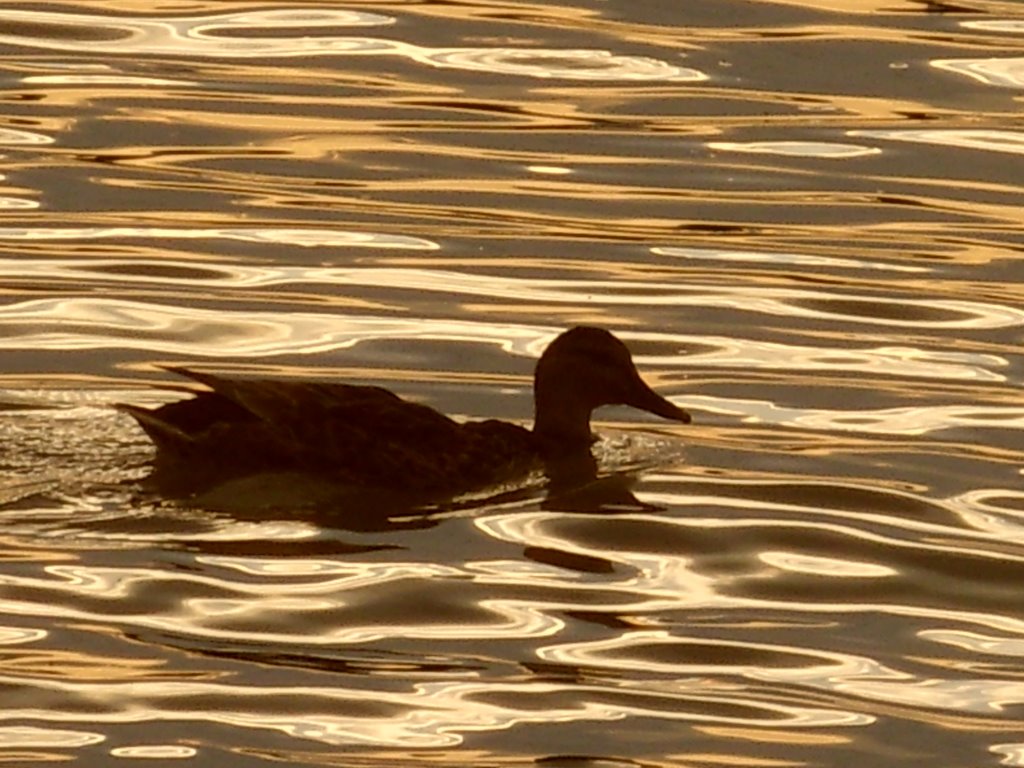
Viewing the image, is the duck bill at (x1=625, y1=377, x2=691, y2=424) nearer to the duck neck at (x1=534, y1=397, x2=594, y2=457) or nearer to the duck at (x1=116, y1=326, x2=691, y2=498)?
the duck neck at (x1=534, y1=397, x2=594, y2=457)

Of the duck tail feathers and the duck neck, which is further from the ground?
the duck tail feathers

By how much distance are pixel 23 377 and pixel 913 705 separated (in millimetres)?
4841

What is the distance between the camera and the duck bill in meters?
12.8

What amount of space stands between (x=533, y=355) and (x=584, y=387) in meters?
1.46

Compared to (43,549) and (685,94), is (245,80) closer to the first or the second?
(685,94)

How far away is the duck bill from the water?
0.14 m

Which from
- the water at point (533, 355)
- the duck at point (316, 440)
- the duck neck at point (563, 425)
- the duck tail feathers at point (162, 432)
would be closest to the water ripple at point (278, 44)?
the water at point (533, 355)

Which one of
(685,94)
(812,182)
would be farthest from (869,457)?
(685,94)

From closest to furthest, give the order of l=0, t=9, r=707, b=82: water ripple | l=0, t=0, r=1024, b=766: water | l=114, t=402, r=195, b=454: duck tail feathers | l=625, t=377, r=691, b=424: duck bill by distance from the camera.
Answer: l=0, t=0, r=1024, b=766: water → l=114, t=402, r=195, b=454: duck tail feathers → l=625, t=377, r=691, b=424: duck bill → l=0, t=9, r=707, b=82: water ripple

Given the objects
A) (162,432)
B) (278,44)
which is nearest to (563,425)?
(162,432)

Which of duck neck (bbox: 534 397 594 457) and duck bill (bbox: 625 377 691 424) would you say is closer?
duck neck (bbox: 534 397 594 457)

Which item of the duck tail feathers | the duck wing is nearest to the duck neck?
the duck wing

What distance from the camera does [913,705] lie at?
31.4 feet

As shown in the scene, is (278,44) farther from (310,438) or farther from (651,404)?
(310,438)
